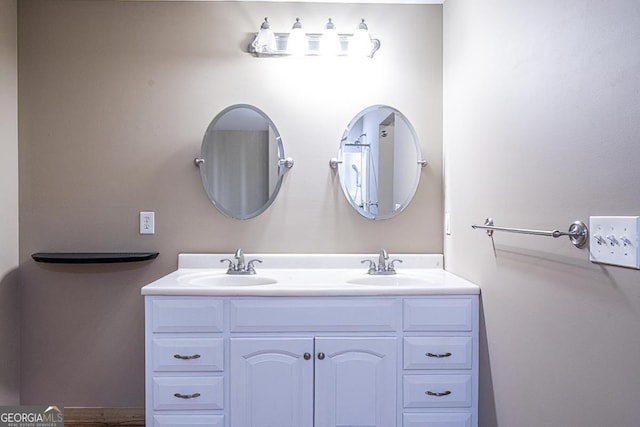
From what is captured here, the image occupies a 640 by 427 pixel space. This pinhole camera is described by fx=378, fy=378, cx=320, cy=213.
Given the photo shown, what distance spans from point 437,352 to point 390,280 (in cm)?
42

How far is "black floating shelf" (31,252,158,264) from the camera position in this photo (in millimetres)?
1771

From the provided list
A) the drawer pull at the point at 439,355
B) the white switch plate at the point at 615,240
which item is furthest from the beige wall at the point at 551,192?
the drawer pull at the point at 439,355

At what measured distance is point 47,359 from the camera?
1.94 m

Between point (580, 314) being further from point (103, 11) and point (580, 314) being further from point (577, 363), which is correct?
point (103, 11)

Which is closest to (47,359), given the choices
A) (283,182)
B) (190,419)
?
(190,419)

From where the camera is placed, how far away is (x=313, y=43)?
1949 millimetres

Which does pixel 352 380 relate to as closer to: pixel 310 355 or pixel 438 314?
pixel 310 355

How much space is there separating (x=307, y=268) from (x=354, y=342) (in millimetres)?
556

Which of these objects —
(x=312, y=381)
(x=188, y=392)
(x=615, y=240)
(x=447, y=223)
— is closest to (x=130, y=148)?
(x=188, y=392)

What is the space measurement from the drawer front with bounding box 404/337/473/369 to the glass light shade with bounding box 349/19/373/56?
1.39 meters

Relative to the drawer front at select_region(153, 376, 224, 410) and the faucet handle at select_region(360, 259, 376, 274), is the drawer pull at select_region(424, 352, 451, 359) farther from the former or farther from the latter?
the drawer front at select_region(153, 376, 224, 410)

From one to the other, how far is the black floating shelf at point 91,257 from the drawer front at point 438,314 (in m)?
1.28

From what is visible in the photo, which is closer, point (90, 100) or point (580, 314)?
point (580, 314)

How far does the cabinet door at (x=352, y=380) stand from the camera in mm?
1487
